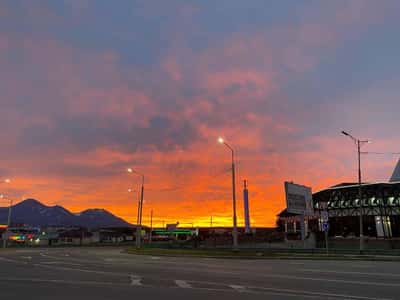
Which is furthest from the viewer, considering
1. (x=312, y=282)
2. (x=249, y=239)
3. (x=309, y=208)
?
(x=249, y=239)

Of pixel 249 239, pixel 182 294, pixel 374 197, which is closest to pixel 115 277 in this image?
pixel 182 294

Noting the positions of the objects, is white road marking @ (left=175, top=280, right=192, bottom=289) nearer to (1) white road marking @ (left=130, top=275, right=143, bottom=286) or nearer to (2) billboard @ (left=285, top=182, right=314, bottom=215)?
(1) white road marking @ (left=130, top=275, right=143, bottom=286)

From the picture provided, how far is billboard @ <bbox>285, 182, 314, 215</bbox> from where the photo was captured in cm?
5534

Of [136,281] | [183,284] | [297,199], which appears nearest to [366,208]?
[297,199]

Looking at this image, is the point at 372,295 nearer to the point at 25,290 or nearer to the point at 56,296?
the point at 56,296

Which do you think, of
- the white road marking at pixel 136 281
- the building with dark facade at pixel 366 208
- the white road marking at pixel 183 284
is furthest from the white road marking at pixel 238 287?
the building with dark facade at pixel 366 208

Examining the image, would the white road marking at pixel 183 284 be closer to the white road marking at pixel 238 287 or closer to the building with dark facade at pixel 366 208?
the white road marking at pixel 238 287

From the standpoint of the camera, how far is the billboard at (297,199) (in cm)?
5534

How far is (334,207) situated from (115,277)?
3949 inches

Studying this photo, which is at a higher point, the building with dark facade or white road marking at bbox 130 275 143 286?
the building with dark facade

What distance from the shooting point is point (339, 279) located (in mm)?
14719

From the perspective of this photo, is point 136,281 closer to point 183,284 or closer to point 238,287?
point 183,284

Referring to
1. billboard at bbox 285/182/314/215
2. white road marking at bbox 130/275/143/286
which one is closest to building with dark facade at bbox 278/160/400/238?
billboard at bbox 285/182/314/215

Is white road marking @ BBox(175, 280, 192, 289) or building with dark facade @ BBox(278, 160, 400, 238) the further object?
building with dark facade @ BBox(278, 160, 400, 238)
